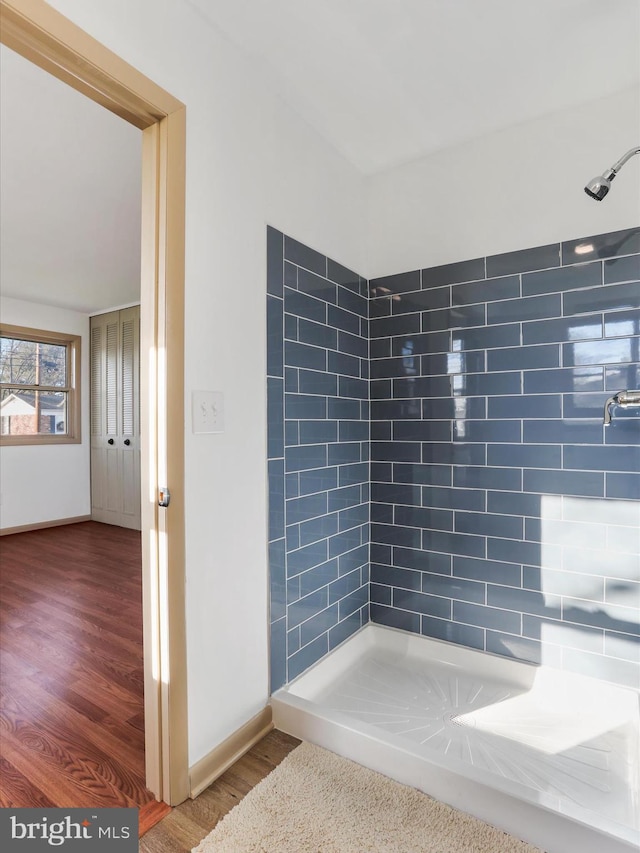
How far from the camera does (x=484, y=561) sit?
215 cm

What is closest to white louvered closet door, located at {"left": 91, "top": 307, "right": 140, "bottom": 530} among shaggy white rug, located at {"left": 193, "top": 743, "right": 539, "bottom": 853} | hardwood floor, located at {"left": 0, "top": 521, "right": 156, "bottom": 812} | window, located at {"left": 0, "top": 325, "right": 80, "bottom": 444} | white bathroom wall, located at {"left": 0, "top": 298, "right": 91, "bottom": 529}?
white bathroom wall, located at {"left": 0, "top": 298, "right": 91, "bottom": 529}

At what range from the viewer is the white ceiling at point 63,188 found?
197 cm

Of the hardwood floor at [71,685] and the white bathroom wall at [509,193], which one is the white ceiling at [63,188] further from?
the hardwood floor at [71,685]

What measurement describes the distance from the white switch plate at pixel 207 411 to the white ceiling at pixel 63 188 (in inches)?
56.5

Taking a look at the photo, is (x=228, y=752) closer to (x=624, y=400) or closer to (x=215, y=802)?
(x=215, y=802)

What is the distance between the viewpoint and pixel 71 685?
2094 mm

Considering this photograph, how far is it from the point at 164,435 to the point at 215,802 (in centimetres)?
113

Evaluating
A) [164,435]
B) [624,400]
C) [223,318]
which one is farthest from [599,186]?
[164,435]

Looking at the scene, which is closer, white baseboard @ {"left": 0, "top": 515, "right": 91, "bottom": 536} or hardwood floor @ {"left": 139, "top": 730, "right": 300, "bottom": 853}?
hardwood floor @ {"left": 139, "top": 730, "right": 300, "bottom": 853}

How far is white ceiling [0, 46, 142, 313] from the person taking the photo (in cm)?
197

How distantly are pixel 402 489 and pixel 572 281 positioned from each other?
1199mm

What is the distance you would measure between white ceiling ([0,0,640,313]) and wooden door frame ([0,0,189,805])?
523mm

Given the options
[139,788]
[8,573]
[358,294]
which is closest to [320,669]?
[139,788]

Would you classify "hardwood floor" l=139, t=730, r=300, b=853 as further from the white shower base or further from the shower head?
the shower head
